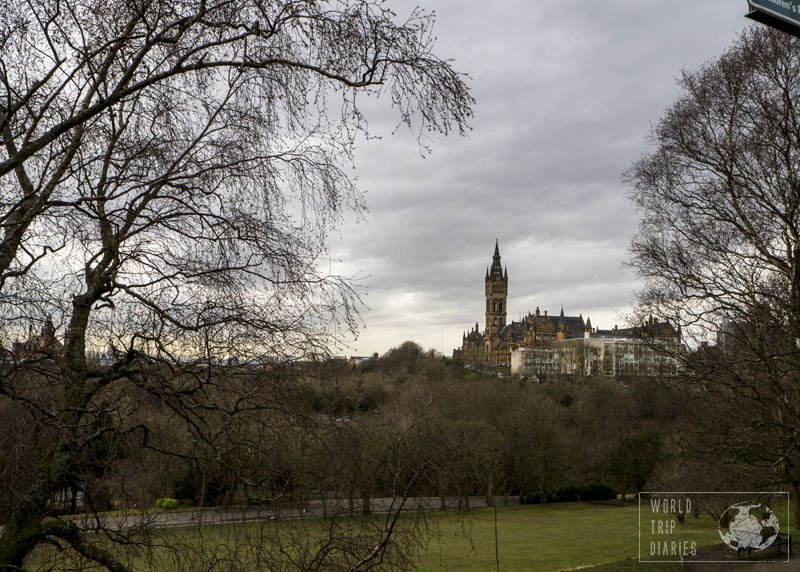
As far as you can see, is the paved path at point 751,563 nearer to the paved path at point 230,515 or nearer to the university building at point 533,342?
the paved path at point 230,515

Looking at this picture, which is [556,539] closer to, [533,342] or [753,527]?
[753,527]

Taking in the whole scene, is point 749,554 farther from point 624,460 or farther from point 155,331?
point 624,460

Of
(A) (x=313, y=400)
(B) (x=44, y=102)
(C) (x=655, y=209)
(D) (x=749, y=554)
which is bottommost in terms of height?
(D) (x=749, y=554)

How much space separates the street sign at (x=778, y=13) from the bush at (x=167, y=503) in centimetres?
379

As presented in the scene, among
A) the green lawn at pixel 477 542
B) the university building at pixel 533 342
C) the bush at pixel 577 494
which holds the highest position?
the university building at pixel 533 342

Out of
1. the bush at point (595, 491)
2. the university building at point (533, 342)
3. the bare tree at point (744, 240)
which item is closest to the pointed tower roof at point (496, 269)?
the university building at point (533, 342)

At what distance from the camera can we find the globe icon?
1321cm

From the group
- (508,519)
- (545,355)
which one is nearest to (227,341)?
(508,519)

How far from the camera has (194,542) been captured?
3.95 m

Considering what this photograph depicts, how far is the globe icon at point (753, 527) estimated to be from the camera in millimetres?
13211

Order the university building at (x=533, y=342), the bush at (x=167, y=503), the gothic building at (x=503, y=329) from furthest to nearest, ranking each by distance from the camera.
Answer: the gothic building at (x=503, y=329), the university building at (x=533, y=342), the bush at (x=167, y=503)

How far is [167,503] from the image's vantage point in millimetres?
4051

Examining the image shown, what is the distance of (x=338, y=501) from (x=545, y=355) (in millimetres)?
109797

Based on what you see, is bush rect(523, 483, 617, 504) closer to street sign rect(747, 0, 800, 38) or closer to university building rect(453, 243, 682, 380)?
university building rect(453, 243, 682, 380)
